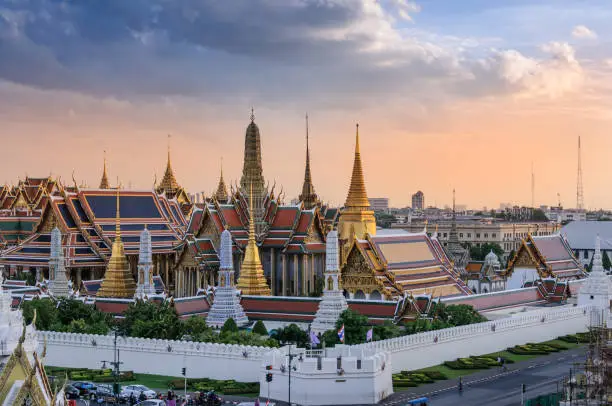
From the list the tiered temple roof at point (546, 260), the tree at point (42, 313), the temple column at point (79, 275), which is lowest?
the tree at point (42, 313)

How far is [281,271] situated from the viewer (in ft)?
242

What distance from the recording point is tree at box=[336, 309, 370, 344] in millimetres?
47938

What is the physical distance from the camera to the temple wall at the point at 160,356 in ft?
143

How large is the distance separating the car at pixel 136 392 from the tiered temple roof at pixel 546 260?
3932 cm

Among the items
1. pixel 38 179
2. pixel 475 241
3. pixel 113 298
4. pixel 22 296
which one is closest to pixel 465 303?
pixel 113 298

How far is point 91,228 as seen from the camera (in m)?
76.9

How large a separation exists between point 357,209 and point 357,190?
1.34 metres

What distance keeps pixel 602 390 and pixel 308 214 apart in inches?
1795

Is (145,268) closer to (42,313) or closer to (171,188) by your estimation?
(42,313)

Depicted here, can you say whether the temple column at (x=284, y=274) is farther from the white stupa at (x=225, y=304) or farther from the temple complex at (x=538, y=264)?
the white stupa at (x=225, y=304)

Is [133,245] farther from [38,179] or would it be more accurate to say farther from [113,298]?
[38,179]

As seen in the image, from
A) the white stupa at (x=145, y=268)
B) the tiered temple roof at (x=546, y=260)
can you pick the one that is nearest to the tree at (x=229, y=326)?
the white stupa at (x=145, y=268)

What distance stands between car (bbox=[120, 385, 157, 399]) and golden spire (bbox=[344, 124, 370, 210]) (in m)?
36.4

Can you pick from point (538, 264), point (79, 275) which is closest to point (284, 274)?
point (79, 275)
